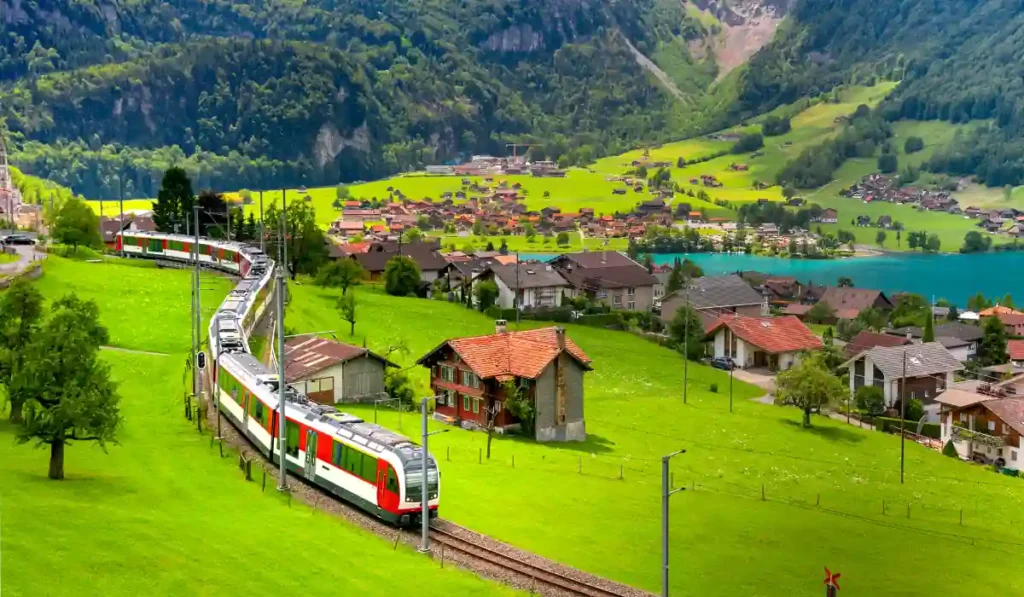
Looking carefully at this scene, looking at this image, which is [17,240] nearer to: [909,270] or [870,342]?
[870,342]

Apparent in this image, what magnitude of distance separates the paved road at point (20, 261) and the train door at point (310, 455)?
31869 mm

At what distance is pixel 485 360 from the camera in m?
49.6

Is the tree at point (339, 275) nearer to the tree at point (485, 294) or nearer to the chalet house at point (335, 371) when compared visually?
the tree at point (485, 294)

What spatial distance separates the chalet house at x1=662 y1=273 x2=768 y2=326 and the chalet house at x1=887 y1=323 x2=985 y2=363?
13256mm

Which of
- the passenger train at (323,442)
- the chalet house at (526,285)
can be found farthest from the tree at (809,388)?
the chalet house at (526,285)

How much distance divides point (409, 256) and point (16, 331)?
71.2 metres

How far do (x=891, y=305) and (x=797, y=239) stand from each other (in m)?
86.7

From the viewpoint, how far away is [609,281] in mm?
102938

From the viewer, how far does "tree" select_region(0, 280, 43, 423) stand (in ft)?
97.6

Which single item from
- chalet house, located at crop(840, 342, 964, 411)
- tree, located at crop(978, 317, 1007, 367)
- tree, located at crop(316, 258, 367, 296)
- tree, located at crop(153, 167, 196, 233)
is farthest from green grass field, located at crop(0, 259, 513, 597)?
tree, located at crop(978, 317, 1007, 367)

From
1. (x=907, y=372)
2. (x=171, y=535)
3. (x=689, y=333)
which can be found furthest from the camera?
(x=689, y=333)

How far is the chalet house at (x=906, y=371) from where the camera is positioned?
68.9 metres

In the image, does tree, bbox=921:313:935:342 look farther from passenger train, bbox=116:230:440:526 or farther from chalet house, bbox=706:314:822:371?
passenger train, bbox=116:230:440:526

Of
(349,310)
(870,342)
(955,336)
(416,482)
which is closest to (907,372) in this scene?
(870,342)
